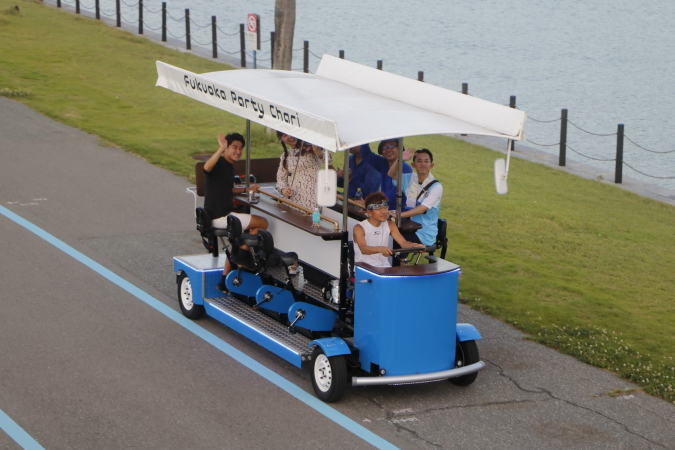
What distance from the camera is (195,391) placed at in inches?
287

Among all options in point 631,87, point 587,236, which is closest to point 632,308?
point 587,236

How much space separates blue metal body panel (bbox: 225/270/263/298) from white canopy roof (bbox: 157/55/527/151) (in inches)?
63.4

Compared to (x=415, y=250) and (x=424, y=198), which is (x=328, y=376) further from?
(x=424, y=198)

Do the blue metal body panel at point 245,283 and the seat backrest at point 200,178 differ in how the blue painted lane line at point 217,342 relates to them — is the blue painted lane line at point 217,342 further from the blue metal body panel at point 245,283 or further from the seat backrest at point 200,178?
the seat backrest at point 200,178

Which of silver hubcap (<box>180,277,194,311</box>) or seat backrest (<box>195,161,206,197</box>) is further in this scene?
seat backrest (<box>195,161,206,197</box>)

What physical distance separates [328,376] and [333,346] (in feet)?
0.77

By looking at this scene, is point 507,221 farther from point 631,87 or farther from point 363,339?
point 631,87

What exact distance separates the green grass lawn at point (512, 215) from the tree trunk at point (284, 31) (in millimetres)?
1392

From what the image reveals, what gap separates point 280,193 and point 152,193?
4.45 metres

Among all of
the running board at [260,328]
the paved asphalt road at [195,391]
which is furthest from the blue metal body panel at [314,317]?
the paved asphalt road at [195,391]

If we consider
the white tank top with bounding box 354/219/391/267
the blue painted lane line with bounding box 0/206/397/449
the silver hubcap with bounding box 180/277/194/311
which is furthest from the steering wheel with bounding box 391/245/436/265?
the silver hubcap with bounding box 180/277/194/311

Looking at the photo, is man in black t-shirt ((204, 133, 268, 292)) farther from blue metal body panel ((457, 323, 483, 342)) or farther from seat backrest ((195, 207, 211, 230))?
blue metal body panel ((457, 323, 483, 342))

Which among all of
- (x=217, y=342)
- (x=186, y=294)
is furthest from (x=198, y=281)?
(x=217, y=342)

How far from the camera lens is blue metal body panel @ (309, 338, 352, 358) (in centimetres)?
718
